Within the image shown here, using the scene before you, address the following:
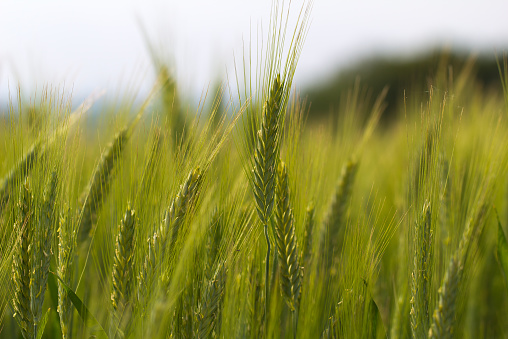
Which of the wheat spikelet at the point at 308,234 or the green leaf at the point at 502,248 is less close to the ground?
the wheat spikelet at the point at 308,234

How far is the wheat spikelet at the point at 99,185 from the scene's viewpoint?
1312 mm

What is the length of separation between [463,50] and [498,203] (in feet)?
46.7

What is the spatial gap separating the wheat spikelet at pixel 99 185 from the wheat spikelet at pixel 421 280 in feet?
2.92

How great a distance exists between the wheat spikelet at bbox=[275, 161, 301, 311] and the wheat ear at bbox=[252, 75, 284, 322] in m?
0.05

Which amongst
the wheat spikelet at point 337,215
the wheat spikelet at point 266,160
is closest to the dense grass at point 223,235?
the wheat spikelet at point 266,160

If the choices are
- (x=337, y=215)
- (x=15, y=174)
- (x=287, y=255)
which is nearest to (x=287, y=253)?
(x=287, y=255)

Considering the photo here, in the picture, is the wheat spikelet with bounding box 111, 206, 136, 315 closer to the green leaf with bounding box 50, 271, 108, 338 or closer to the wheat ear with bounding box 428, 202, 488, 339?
the green leaf with bounding box 50, 271, 108, 338

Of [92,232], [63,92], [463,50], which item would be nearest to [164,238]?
[92,232]

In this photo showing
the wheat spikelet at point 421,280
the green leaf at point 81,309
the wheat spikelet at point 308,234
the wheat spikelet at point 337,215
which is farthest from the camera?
the wheat spikelet at point 337,215

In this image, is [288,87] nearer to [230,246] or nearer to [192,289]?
[230,246]

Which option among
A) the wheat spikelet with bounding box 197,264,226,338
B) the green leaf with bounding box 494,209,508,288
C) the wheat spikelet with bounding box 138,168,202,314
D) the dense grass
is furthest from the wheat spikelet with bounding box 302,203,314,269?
the green leaf with bounding box 494,209,508,288

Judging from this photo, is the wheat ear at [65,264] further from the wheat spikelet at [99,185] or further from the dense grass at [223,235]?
the wheat spikelet at [99,185]

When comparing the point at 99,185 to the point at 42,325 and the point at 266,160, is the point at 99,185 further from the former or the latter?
the point at 266,160

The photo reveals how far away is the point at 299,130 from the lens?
120 cm
